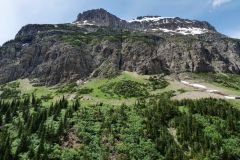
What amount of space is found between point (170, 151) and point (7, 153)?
4227cm

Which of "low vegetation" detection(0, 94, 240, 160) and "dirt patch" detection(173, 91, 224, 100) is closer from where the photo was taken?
"low vegetation" detection(0, 94, 240, 160)

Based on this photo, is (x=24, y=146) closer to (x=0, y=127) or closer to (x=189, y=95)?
(x=0, y=127)

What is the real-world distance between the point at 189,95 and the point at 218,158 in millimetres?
87370

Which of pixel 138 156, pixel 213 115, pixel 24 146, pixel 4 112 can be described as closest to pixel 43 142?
pixel 24 146

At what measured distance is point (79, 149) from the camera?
324 ft

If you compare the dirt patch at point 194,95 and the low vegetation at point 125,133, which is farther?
the dirt patch at point 194,95

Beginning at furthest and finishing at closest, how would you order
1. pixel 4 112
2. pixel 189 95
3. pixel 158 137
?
pixel 189 95, pixel 4 112, pixel 158 137

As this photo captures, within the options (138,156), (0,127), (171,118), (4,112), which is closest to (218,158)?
(138,156)

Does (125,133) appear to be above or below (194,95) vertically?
below

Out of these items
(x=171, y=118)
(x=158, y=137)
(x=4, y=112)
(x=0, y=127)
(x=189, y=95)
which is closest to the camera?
(x=158, y=137)

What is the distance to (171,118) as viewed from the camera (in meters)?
130

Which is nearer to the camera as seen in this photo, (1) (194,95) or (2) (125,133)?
(2) (125,133)

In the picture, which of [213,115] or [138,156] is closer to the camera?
[138,156]

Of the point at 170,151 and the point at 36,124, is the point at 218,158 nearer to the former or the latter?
the point at 170,151
